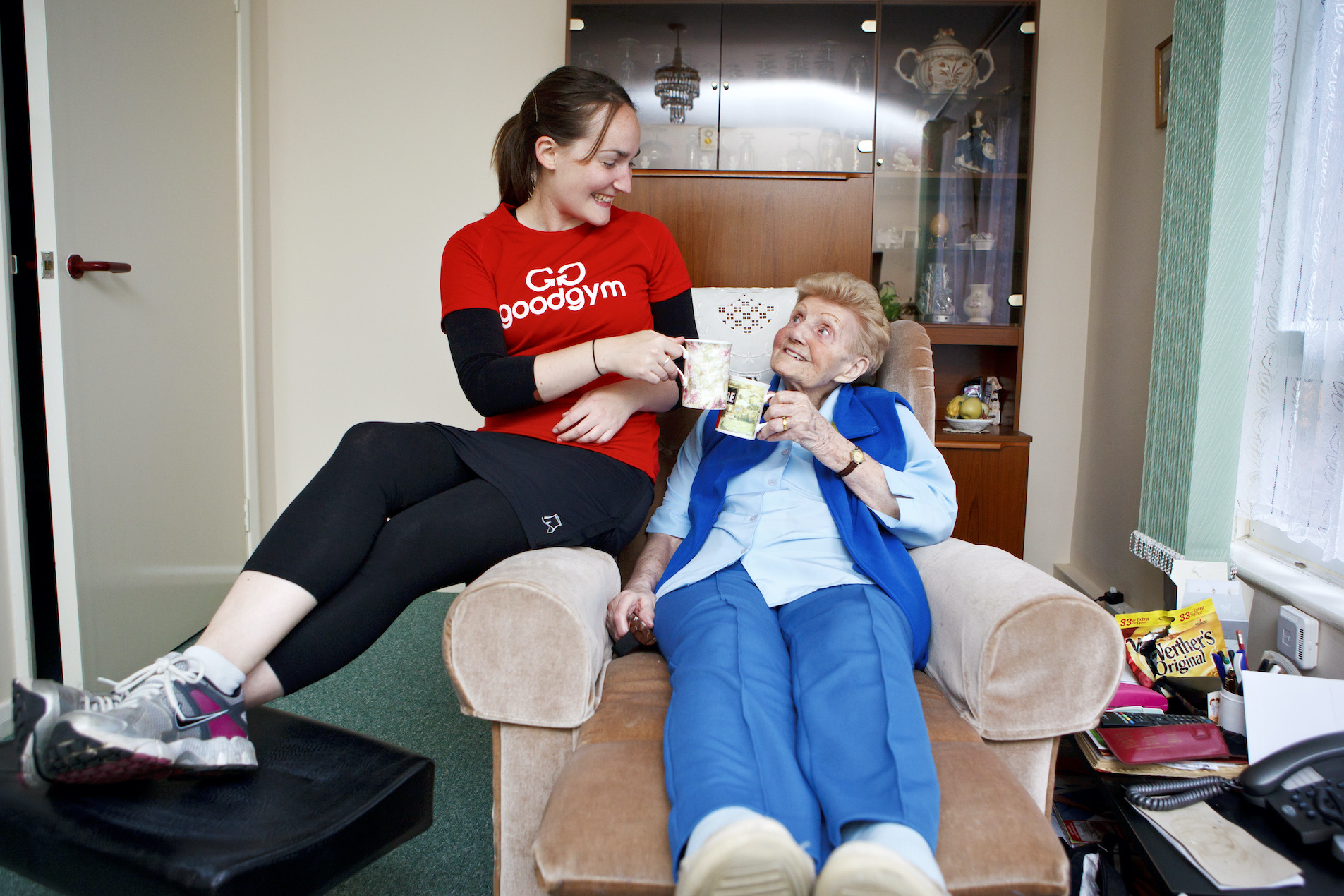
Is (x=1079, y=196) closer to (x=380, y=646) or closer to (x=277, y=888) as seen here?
(x=380, y=646)

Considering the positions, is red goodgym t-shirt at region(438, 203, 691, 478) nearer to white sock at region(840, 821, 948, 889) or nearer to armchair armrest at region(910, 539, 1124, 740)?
armchair armrest at region(910, 539, 1124, 740)

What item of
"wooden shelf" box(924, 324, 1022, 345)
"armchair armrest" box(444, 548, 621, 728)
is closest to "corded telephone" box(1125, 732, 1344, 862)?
"armchair armrest" box(444, 548, 621, 728)

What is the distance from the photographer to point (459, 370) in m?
1.45

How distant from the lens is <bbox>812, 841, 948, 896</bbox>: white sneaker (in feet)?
2.49

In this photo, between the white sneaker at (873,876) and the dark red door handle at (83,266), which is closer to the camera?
the white sneaker at (873,876)

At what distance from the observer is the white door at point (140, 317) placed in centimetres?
184

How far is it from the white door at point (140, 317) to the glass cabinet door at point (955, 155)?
208 centimetres

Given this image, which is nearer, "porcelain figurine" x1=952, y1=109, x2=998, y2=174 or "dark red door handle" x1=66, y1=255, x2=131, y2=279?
"dark red door handle" x1=66, y1=255, x2=131, y2=279

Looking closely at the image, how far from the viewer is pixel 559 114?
147cm

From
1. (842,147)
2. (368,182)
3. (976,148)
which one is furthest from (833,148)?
(368,182)

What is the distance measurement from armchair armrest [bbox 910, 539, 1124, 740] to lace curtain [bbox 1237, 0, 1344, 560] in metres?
0.83

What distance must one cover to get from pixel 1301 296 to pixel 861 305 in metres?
0.87

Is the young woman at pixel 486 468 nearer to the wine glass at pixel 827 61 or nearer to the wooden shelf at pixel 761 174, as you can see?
the wooden shelf at pixel 761 174

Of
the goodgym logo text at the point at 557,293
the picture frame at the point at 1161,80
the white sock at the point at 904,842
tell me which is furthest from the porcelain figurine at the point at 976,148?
the white sock at the point at 904,842
